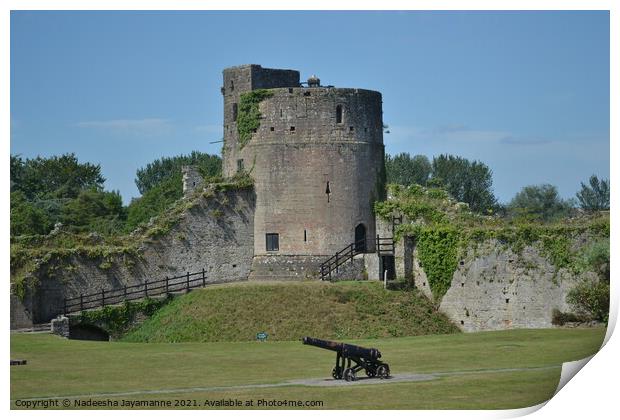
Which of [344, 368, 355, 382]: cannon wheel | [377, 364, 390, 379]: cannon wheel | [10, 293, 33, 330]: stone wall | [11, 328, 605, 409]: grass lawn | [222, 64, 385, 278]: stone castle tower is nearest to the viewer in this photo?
[11, 328, 605, 409]: grass lawn

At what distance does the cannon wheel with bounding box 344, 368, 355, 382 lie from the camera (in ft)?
121

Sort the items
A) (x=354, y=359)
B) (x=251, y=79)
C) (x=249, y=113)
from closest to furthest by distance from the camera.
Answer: (x=354, y=359)
(x=249, y=113)
(x=251, y=79)

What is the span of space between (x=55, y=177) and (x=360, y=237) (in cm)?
2894

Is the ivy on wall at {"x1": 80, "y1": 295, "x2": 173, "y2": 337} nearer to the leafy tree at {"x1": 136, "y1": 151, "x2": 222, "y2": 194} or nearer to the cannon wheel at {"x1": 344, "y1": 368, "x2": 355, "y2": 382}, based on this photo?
the cannon wheel at {"x1": 344, "y1": 368, "x2": 355, "y2": 382}

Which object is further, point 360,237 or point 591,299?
point 360,237

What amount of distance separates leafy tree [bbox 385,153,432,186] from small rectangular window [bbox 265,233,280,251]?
42.2 metres

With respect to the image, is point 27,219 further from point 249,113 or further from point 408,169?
point 408,169

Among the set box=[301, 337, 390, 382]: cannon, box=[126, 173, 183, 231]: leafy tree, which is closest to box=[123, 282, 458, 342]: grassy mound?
box=[301, 337, 390, 382]: cannon

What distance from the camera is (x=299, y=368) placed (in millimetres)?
40094

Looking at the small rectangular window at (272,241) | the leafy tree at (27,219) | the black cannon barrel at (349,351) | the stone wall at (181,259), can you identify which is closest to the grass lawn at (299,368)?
the black cannon barrel at (349,351)

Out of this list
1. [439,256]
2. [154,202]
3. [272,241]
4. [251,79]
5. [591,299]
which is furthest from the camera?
[154,202]

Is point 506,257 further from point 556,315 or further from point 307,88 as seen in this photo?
point 307,88

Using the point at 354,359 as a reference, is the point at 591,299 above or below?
above

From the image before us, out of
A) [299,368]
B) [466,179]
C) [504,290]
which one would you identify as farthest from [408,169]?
[299,368]
